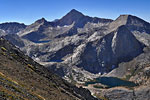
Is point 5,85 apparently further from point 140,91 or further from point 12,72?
point 140,91

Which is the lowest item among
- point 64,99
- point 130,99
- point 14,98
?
point 130,99

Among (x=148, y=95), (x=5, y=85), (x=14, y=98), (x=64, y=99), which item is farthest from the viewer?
(x=148, y=95)

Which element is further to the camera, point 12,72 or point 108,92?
point 108,92

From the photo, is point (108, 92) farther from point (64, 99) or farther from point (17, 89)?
point (17, 89)

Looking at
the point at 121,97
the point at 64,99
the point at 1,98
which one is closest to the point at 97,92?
the point at 121,97

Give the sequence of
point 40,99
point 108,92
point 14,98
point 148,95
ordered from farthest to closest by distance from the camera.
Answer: point 108,92 < point 148,95 < point 40,99 < point 14,98

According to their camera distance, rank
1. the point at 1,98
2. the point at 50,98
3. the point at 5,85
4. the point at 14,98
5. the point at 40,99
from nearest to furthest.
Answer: the point at 1,98 → the point at 14,98 → the point at 5,85 → the point at 40,99 → the point at 50,98

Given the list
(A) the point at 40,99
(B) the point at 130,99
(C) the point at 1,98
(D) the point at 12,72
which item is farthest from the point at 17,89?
(B) the point at 130,99

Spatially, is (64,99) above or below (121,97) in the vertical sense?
above

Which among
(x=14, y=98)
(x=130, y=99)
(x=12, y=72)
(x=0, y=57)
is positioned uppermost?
(x=0, y=57)
